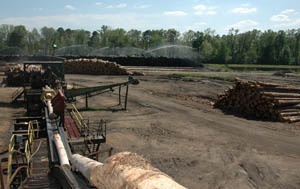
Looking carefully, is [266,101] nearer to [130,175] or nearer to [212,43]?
[130,175]

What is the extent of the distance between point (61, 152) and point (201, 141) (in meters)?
8.56

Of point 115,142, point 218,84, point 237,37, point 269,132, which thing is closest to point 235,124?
point 269,132

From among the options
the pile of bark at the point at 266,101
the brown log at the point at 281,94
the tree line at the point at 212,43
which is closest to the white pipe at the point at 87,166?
the pile of bark at the point at 266,101

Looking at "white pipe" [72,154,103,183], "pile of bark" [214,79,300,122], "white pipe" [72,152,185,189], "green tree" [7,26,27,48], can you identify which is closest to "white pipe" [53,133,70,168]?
"white pipe" [72,154,103,183]

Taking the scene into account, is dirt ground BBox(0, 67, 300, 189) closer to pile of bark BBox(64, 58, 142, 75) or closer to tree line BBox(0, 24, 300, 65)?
pile of bark BBox(64, 58, 142, 75)

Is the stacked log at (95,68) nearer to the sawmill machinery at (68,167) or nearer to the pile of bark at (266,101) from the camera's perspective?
the pile of bark at (266,101)

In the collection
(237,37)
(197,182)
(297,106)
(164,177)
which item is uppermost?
(237,37)

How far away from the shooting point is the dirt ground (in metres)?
9.75

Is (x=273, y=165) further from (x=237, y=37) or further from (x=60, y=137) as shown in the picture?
(x=237, y=37)

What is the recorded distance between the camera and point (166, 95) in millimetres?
26328

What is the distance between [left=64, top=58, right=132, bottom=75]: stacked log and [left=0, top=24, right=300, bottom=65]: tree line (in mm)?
37911

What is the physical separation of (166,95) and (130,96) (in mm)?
3541

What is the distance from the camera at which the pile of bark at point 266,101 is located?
701 inches

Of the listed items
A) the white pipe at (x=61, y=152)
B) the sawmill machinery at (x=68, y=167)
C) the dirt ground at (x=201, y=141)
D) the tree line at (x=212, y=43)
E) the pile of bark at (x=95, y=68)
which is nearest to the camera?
the sawmill machinery at (x=68, y=167)
